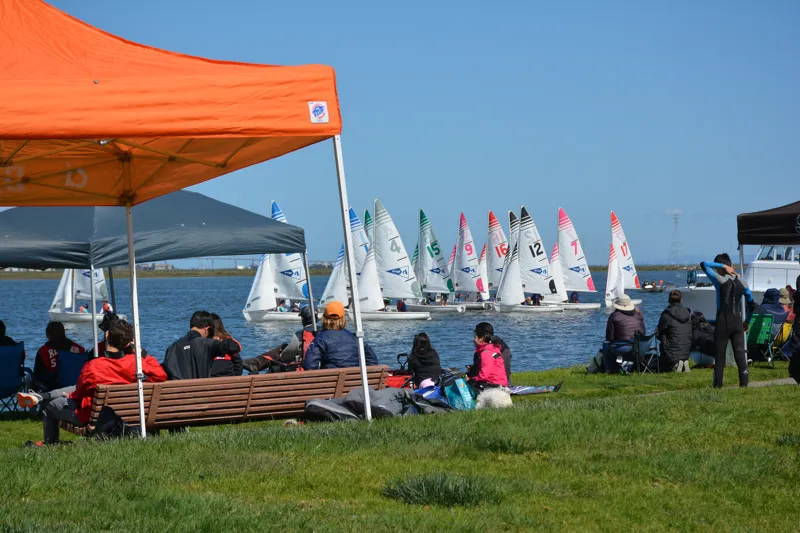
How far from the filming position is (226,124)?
21.6 ft

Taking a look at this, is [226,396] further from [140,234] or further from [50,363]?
[50,363]

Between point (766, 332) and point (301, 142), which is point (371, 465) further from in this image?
point (766, 332)

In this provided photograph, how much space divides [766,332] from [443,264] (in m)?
50.2

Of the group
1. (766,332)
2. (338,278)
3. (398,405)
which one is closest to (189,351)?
(398,405)

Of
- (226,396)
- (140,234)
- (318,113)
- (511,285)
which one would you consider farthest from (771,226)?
(511,285)

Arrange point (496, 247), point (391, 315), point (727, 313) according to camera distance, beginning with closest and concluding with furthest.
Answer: point (727, 313)
point (391, 315)
point (496, 247)

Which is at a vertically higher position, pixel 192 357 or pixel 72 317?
pixel 72 317

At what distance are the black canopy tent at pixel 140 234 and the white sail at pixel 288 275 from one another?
3667 centimetres

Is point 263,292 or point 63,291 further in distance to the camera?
point 63,291

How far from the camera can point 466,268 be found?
65.9 meters

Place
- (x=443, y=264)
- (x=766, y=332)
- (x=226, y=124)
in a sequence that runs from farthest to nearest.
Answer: (x=443, y=264)
(x=766, y=332)
(x=226, y=124)

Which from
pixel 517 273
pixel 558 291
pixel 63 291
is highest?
pixel 63 291

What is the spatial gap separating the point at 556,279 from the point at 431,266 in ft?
27.9

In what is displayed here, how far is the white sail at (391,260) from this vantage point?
2137 inches
